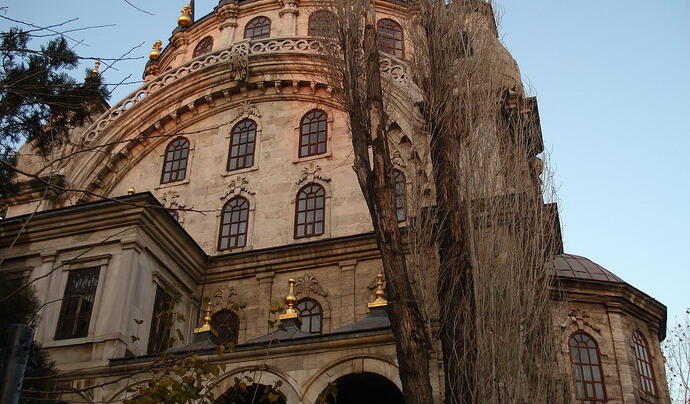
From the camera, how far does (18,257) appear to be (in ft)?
53.4

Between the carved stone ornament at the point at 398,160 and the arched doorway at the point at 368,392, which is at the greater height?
the carved stone ornament at the point at 398,160

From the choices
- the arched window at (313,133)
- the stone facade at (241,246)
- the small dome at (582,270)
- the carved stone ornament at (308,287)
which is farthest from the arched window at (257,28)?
the small dome at (582,270)

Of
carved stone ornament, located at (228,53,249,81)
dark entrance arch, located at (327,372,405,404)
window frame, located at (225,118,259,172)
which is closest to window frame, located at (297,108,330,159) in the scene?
window frame, located at (225,118,259,172)

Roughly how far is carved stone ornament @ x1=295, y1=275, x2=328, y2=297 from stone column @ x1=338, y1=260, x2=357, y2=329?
463 mm

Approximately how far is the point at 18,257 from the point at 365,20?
8.84 m

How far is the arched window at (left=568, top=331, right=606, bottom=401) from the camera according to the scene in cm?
1532

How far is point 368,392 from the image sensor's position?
14227 millimetres

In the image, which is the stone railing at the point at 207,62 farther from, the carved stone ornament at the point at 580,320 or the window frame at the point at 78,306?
the carved stone ornament at the point at 580,320

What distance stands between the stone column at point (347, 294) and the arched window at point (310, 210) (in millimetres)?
1515

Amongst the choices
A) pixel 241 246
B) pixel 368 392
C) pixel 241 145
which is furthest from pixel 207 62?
pixel 368 392

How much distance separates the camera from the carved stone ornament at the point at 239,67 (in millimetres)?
20453

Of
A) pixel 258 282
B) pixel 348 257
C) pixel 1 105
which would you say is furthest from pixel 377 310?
pixel 1 105

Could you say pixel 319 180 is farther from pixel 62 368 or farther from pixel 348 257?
pixel 62 368

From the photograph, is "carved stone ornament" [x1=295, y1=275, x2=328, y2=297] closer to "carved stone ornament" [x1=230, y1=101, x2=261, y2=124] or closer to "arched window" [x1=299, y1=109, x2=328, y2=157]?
"arched window" [x1=299, y1=109, x2=328, y2=157]
